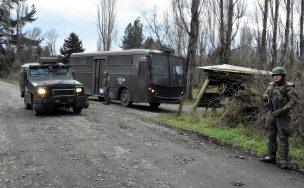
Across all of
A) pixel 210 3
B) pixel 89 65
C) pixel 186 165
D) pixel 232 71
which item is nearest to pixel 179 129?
pixel 232 71

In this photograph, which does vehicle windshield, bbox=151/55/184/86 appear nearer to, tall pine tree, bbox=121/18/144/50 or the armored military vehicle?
the armored military vehicle

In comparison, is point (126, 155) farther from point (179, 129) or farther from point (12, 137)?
point (179, 129)

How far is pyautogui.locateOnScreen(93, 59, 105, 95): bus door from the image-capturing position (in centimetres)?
2647

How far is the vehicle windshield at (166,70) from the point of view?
22.1m

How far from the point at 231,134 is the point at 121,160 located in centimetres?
465

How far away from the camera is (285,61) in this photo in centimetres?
1359

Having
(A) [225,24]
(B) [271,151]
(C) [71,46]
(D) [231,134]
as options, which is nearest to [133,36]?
(C) [71,46]

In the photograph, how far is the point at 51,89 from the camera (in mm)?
16797

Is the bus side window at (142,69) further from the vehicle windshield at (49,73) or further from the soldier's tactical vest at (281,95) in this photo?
the soldier's tactical vest at (281,95)

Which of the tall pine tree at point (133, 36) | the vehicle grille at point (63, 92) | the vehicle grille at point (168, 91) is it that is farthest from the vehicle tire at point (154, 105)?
the tall pine tree at point (133, 36)

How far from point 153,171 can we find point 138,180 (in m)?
0.67

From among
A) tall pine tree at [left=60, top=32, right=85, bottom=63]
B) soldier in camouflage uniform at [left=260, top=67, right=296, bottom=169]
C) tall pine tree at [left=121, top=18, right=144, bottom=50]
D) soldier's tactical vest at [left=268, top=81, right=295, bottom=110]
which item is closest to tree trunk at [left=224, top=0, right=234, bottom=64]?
soldier in camouflage uniform at [left=260, top=67, right=296, bottom=169]

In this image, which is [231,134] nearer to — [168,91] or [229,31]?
[168,91]

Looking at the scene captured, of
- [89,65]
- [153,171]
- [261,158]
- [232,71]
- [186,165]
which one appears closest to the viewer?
[153,171]
